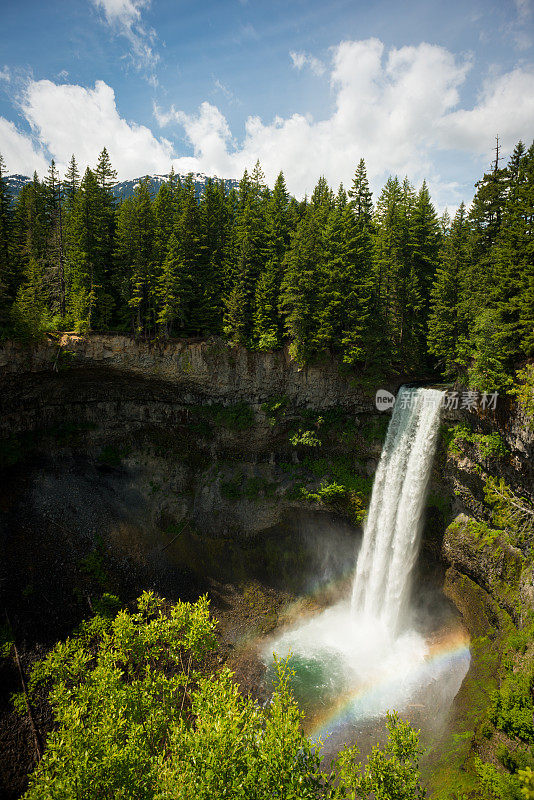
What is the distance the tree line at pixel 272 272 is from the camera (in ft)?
90.3

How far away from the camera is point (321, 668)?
2245cm

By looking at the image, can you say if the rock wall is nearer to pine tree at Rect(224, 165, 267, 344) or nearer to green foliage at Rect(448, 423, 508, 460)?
pine tree at Rect(224, 165, 267, 344)

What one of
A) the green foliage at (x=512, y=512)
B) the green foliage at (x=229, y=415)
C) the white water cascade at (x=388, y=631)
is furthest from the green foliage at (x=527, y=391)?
the green foliage at (x=229, y=415)

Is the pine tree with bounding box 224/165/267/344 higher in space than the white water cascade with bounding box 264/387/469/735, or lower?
higher

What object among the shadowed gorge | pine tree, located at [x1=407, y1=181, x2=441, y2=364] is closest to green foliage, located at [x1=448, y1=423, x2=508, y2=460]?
the shadowed gorge

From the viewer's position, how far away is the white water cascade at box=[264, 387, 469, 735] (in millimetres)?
20094

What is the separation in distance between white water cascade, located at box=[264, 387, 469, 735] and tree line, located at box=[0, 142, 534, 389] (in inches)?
216

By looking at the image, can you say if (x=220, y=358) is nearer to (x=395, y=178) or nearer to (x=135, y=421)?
(x=135, y=421)

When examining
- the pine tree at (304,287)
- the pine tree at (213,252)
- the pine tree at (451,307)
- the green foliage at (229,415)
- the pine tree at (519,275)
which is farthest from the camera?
the pine tree at (213,252)

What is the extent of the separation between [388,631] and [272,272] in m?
27.6

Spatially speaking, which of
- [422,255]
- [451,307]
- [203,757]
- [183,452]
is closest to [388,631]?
[203,757]

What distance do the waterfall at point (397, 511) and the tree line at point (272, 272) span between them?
A: 3992 mm

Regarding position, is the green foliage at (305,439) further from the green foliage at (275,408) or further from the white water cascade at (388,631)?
the white water cascade at (388,631)

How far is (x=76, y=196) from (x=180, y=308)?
14954 millimetres
